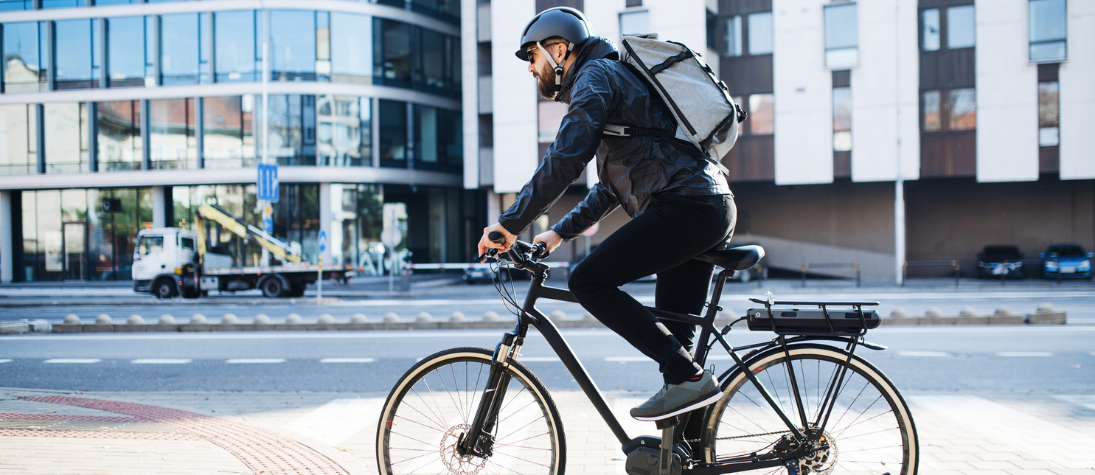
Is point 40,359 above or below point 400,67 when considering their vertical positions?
below

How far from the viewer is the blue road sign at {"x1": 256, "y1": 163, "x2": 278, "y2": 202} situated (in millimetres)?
22266

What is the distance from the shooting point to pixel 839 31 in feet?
83.6

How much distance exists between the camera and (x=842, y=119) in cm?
2553

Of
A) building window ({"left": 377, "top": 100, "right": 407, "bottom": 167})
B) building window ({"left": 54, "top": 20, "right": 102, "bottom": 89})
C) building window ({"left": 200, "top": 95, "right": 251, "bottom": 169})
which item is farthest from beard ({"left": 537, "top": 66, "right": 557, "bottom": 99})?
building window ({"left": 54, "top": 20, "right": 102, "bottom": 89})

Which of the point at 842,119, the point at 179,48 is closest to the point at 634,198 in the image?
the point at 842,119

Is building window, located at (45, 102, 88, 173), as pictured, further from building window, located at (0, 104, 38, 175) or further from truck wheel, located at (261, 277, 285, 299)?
truck wheel, located at (261, 277, 285, 299)

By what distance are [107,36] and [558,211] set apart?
71.4 feet

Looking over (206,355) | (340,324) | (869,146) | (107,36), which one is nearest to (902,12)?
(869,146)

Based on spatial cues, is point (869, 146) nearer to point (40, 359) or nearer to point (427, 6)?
point (427, 6)

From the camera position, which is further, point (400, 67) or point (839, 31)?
point (400, 67)

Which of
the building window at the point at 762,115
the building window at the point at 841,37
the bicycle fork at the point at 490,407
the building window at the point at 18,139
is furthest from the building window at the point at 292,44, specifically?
the bicycle fork at the point at 490,407

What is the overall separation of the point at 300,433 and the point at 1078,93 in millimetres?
28516

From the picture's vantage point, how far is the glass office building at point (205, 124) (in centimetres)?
3084

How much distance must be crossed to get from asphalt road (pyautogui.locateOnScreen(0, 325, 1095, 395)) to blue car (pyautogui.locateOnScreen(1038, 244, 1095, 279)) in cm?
1738
